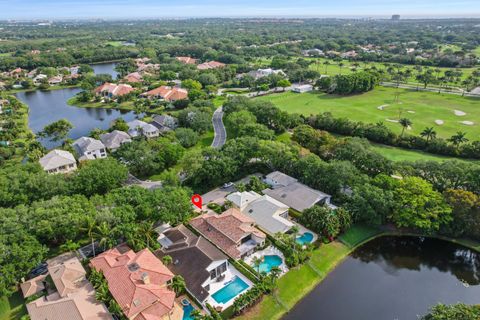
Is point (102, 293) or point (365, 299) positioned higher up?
point (102, 293)

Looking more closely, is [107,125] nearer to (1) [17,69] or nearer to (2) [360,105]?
(2) [360,105]

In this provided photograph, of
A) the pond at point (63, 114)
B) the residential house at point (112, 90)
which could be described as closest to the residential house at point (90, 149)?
the pond at point (63, 114)

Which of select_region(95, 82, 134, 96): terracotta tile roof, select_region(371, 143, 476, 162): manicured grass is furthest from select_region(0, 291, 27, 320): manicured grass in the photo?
select_region(95, 82, 134, 96): terracotta tile roof

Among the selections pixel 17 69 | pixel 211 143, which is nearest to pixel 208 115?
pixel 211 143

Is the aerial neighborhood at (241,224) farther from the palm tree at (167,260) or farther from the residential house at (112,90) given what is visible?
the residential house at (112,90)

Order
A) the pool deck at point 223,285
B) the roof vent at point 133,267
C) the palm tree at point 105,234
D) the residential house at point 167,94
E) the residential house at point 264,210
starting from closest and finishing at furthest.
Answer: the pool deck at point 223,285
the roof vent at point 133,267
the palm tree at point 105,234
the residential house at point 264,210
the residential house at point 167,94

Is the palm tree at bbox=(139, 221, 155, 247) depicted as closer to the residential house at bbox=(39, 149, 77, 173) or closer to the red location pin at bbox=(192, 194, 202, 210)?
the red location pin at bbox=(192, 194, 202, 210)
